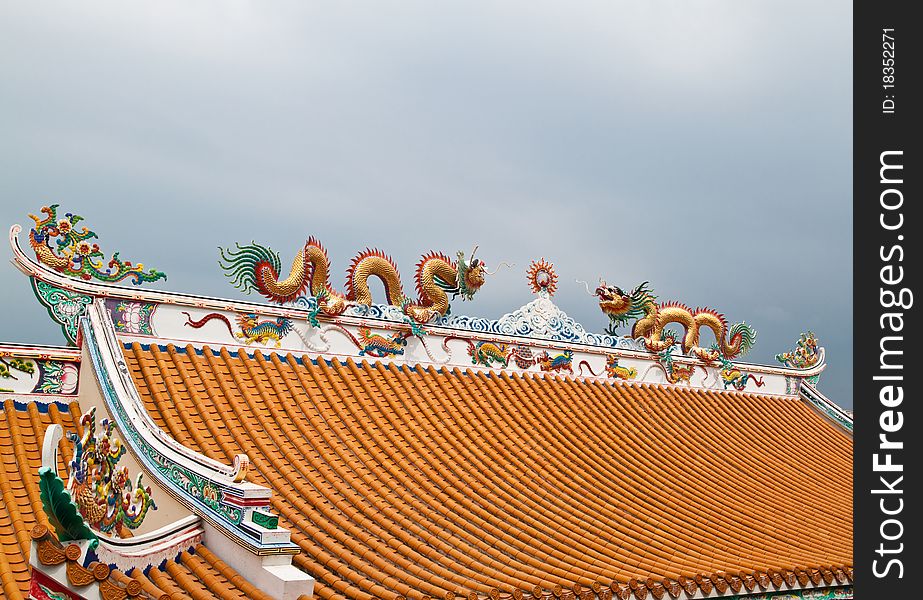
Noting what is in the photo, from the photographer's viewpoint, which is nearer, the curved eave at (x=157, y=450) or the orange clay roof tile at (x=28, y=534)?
the orange clay roof tile at (x=28, y=534)

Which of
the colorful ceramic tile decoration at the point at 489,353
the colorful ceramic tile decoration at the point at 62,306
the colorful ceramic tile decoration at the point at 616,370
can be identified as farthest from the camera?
the colorful ceramic tile decoration at the point at 616,370

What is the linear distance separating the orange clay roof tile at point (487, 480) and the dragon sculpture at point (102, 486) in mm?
1108

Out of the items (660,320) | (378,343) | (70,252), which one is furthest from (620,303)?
(70,252)

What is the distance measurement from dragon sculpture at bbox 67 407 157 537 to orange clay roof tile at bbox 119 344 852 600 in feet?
3.63

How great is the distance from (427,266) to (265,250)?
1955 mm

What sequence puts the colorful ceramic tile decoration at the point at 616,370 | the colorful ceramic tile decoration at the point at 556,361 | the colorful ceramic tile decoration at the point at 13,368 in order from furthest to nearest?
the colorful ceramic tile decoration at the point at 616,370
the colorful ceramic tile decoration at the point at 556,361
the colorful ceramic tile decoration at the point at 13,368

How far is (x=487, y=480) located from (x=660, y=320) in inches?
207

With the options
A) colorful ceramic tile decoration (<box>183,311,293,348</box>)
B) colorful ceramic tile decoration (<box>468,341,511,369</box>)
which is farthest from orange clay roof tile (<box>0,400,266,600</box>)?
colorful ceramic tile decoration (<box>468,341,511,369</box>)

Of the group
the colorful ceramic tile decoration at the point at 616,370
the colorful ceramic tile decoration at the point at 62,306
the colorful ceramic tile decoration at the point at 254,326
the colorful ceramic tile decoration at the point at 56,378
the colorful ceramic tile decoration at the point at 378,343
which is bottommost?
the colorful ceramic tile decoration at the point at 616,370

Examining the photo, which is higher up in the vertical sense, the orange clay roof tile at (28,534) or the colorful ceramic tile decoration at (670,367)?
the colorful ceramic tile decoration at (670,367)

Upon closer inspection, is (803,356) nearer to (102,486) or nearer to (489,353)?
(489,353)

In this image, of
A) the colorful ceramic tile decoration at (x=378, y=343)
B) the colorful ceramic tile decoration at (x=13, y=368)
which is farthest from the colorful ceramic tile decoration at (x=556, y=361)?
the colorful ceramic tile decoration at (x=13, y=368)

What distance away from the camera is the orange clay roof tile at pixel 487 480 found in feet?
20.3

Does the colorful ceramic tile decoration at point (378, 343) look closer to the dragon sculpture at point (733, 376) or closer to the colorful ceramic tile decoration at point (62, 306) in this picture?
the colorful ceramic tile decoration at point (62, 306)
